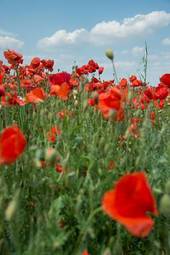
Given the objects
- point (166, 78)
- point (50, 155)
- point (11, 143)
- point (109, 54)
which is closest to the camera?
point (11, 143)

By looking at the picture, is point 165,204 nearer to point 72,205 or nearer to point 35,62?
point 72,205

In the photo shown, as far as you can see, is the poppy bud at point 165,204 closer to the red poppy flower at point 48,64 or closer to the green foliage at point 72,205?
the green foliage at point 72,205

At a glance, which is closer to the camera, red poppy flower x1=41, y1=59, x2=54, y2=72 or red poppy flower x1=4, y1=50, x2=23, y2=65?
red poppy flower x1=4, y1=50, x2=23, y2=65

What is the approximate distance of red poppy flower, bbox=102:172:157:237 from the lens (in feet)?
5.19

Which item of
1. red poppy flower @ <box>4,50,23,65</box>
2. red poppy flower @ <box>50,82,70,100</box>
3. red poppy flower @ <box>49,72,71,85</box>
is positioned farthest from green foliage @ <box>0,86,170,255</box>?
red poppy flower @ <box>4,50,23,65</box>

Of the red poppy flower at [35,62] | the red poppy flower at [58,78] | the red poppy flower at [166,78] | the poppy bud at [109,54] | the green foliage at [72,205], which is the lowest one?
the green foliage at [72,205]

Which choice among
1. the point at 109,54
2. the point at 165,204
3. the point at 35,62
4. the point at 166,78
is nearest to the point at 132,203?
the point at 165,204

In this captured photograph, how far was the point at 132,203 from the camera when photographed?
5.23 feet

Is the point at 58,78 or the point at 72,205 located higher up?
the point at 58,78

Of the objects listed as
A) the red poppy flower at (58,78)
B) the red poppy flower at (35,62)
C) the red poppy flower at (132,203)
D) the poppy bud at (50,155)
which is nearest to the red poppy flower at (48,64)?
the red poppy flower at (35,62)

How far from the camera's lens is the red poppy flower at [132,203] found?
5.19 ft

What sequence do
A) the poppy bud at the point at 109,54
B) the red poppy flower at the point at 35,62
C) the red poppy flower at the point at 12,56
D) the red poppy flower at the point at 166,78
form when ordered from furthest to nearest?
the red poppy flower at the point at 35,62, the red poppy flower at the point at 12,56, the red poppy flower at the point at 166,78, the poppy bud at the point at 109,54

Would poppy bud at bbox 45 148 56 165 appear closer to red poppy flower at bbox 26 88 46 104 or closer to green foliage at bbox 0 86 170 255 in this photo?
green foliage at bbox 0 86 170 255

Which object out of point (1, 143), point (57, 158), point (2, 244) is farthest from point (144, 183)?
point (2, 244)
